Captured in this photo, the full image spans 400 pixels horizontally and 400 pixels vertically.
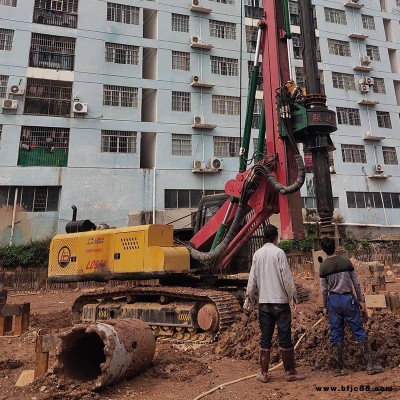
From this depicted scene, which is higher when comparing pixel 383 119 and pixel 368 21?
pixel 368 21

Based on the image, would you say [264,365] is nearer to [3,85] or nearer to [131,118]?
[131,118]

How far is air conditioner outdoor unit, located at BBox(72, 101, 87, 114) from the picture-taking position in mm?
24266

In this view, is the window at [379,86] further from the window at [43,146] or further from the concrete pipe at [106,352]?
the concrete pipe at [106,352]

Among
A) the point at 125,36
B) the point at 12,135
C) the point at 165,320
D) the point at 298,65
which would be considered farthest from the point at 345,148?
the point at 165,320

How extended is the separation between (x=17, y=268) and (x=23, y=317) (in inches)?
560

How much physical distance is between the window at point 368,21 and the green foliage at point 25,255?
3283 cm

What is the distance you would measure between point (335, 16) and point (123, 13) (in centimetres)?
1886

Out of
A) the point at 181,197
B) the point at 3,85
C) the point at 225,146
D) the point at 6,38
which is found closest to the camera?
the point at 3,85

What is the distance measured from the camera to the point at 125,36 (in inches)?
1059

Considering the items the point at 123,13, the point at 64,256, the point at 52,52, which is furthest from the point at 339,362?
the point at 123,13

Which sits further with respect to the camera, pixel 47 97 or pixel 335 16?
pixel 335 16

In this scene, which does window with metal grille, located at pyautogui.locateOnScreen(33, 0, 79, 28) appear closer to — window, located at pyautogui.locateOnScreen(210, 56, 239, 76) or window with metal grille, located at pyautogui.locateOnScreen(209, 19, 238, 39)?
window with metal grille, located at pyautogui.locateOnScreen(209, 19, 238, 39)

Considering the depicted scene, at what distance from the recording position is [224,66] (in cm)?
2944

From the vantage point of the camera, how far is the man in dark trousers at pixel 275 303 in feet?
16.0
